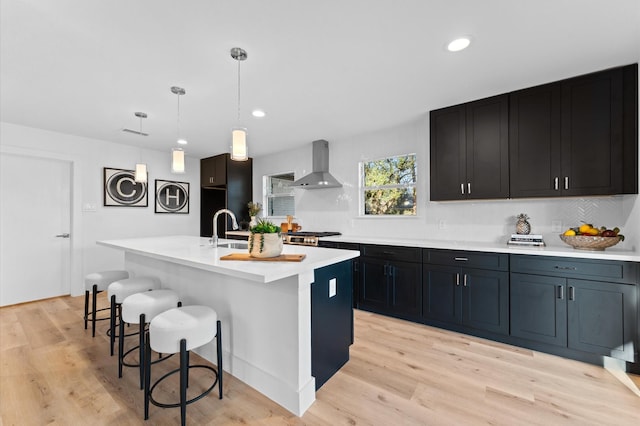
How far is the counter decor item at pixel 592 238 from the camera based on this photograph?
222 centimetres

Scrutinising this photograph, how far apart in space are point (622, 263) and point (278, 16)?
300 centimetres

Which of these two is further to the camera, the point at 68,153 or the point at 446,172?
the point at 68,153

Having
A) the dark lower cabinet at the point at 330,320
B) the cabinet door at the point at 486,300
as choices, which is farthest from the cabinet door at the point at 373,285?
the dark lower cabinet at the point at 330,320

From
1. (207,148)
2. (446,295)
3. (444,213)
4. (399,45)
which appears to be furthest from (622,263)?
(207,148)

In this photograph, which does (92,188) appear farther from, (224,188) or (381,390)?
(381,390)

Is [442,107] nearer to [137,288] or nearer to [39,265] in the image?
[137,288]

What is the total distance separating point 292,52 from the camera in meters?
2.05

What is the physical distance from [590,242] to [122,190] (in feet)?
19.8

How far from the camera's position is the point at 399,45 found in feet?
6.48

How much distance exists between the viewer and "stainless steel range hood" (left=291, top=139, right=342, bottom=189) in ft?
13.7

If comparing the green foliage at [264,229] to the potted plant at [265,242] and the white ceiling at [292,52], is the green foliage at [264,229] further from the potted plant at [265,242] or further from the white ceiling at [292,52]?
the white ceiling at [292,52]

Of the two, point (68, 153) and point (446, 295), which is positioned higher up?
point (68, 153)

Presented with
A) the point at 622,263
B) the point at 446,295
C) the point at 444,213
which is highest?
the point at 444,213

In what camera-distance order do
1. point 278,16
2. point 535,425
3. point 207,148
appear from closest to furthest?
point 535,425
point 278,16
point 207,148
